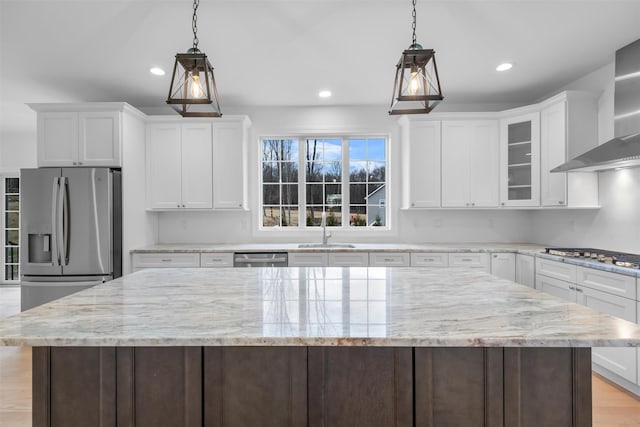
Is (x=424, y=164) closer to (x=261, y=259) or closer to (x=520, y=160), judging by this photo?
(x=520, y=160)

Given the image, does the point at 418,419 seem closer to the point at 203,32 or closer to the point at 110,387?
the point at 110,387

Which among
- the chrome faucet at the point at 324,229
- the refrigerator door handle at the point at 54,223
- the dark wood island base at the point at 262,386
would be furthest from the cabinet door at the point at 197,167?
the dark wood island base at the point at 262,386

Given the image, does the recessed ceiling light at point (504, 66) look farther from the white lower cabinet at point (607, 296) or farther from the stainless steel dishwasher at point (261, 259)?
the stainless steel dishwasher at point (261, 259)

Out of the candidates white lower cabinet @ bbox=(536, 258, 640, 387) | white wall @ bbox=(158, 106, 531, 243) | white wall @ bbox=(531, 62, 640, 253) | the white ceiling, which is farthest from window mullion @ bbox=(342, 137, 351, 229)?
white wall @ bbox=(531, 62, 640, 253)

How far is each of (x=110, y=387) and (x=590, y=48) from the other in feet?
13.4

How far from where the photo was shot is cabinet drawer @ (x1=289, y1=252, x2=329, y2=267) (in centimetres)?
354

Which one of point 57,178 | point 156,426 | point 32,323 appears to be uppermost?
point 57,178

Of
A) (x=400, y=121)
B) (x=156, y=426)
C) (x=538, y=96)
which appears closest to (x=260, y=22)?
(x=400, y=121)

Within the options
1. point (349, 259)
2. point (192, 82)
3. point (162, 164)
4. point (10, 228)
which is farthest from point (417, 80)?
→ point (10, 228)

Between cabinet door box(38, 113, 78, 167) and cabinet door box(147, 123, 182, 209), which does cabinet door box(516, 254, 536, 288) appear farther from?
cabinet door box(38, 113, 78, 167)

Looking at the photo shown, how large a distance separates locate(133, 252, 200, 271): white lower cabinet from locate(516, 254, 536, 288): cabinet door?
3.49m

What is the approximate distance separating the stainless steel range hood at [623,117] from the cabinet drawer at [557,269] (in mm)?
874

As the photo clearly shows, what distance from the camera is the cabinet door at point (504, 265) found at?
3.49 meters

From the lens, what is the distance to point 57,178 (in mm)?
3211
